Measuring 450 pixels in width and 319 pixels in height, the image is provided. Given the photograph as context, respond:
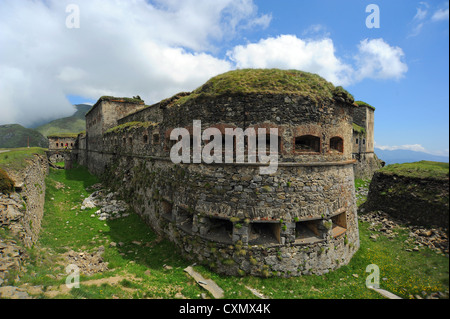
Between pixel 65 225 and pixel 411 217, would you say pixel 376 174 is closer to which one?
pixel 411 217

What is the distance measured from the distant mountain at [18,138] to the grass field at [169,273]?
4577 inches

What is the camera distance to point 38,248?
900cm

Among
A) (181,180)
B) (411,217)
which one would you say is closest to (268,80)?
(181,180)

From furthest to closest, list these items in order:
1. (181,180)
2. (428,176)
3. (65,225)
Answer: (65,225) → (428,176) → (181,180)

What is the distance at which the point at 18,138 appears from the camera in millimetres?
103312

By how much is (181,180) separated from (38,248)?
6621 millimetres

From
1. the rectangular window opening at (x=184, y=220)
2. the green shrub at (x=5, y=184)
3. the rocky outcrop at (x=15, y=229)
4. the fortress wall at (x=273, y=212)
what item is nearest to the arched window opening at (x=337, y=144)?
the fortress wall at (x=273, y=212)

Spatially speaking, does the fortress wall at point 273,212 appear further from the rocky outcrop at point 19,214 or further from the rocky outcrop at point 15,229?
the rocky outcrop at point 19,214

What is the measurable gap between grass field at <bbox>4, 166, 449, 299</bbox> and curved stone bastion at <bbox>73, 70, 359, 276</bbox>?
542mm

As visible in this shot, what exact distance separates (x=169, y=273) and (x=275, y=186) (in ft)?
17.4

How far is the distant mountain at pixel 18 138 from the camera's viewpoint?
99594 millimetres

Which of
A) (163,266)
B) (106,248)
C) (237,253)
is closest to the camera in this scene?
(237,253)

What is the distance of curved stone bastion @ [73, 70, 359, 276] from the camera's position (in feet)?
25.7

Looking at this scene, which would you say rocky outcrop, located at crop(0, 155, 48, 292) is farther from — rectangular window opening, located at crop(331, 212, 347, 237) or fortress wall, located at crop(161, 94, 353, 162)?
rectangular window opening, located at crop(331, 212, 347, 237)
